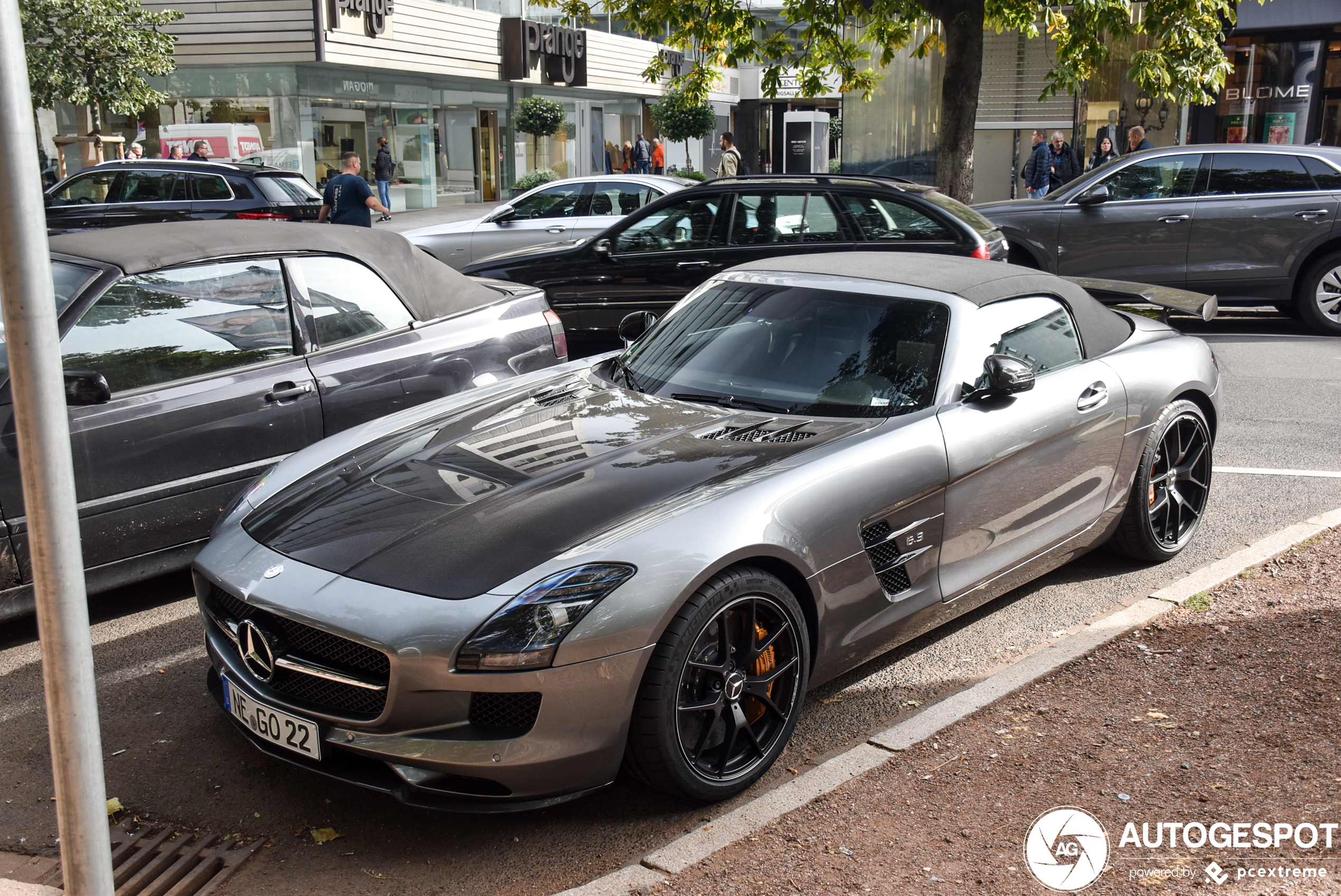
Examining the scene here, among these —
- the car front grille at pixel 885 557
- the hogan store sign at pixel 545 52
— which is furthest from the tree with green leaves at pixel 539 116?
the car front grille at pixel 885 557

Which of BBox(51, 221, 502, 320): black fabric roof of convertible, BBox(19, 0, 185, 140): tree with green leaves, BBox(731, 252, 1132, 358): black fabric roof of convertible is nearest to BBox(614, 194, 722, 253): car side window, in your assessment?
BBox(51, 221, 502, 320): black fabric roof of convertible

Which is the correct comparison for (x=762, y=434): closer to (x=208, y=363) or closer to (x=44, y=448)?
(x=44, y=448)

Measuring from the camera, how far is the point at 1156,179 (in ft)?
38.0

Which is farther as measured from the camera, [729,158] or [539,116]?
[539,116]

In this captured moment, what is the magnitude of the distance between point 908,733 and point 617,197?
11598 millimetres

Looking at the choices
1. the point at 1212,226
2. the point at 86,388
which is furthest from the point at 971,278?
the point at 1212,226

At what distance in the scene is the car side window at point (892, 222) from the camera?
9227 mm

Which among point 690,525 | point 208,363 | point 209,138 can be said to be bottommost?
point 690,525

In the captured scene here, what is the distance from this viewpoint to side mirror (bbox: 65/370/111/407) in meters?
4.42

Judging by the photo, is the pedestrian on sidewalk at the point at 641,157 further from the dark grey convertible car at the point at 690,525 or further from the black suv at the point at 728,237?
the dark grey convertible car at the point at 690,525

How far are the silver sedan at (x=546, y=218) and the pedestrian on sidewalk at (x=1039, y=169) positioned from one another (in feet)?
21.8

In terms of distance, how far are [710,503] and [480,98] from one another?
110ft

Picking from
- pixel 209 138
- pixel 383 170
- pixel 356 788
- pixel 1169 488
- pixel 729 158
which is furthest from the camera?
pixel 383 170

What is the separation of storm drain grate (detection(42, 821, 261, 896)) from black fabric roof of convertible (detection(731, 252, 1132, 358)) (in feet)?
9.86
